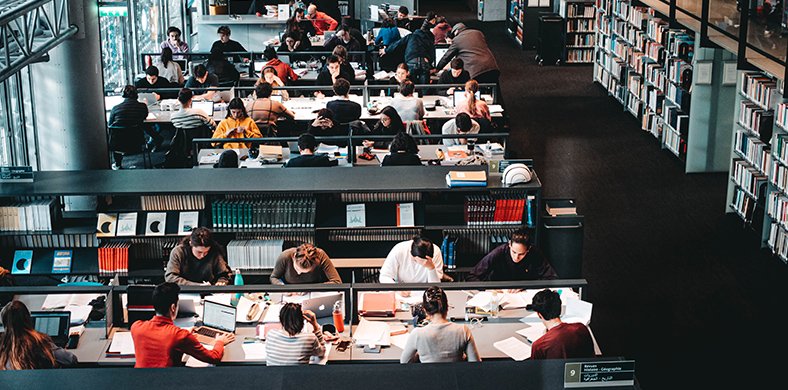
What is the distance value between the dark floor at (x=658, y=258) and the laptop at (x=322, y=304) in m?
2.48

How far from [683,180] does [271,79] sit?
5.32m

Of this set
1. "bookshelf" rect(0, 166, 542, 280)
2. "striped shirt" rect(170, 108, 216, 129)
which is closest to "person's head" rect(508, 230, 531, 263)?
"bookshelf" rect(0, 166, 542, 280)

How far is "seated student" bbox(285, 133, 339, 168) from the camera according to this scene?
9.56 m

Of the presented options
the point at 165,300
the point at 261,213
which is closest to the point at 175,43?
the point at 261,213

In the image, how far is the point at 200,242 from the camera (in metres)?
7.75

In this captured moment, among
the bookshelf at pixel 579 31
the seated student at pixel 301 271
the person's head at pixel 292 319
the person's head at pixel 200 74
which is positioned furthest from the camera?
the bookshelf at pixel 579 31

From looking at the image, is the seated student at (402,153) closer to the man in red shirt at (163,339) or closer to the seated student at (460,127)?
the seated student at (460,127)

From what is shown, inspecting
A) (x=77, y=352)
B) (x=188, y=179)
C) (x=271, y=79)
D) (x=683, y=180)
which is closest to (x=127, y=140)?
(x=271, y=79)

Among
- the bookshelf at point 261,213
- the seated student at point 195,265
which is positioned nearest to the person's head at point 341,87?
the bookshelf at point 261,213

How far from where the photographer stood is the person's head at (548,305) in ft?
21.8

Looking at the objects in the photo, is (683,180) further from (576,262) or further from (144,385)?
(144,385)

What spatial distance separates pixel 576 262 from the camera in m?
8.82

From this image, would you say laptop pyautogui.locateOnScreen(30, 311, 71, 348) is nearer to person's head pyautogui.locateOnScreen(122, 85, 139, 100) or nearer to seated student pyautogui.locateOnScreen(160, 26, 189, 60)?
person's head pyautogui.locateOnScreen(122, 85, 139, 100)

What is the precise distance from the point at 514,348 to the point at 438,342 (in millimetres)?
731
